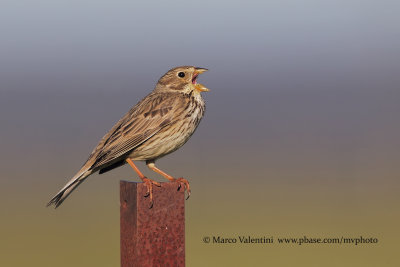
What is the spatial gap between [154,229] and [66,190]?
199cm

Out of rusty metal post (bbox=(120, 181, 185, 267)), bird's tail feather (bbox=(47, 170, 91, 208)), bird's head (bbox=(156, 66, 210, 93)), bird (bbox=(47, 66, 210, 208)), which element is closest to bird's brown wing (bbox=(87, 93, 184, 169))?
bird (bbox=(47, 66, 210, 208))

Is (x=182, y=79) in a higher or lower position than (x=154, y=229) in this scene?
higher

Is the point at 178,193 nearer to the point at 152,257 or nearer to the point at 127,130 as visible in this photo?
the point at 152,257

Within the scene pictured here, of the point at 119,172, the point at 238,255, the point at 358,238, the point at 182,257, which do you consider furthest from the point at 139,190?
the point at 119,172

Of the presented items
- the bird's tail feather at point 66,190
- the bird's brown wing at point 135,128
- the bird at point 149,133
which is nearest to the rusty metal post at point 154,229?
the bird's tail feather at point 66,190

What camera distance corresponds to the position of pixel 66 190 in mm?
6938

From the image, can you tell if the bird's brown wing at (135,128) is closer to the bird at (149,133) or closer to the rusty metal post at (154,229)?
the bird at (149,133)

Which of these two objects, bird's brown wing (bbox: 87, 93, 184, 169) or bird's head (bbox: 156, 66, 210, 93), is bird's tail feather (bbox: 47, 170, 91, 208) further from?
bird's head (bbox: 156, 66, 210, 93)

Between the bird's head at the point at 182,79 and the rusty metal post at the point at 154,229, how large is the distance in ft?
10.3

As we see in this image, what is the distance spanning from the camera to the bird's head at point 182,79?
27.6 feet

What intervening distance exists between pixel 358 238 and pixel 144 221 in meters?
12.4

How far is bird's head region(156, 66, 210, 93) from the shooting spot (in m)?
8.42

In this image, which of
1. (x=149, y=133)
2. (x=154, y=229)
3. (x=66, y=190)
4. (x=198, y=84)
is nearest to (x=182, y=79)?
(x=198, y=84)

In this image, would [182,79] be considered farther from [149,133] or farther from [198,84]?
[149,133]
